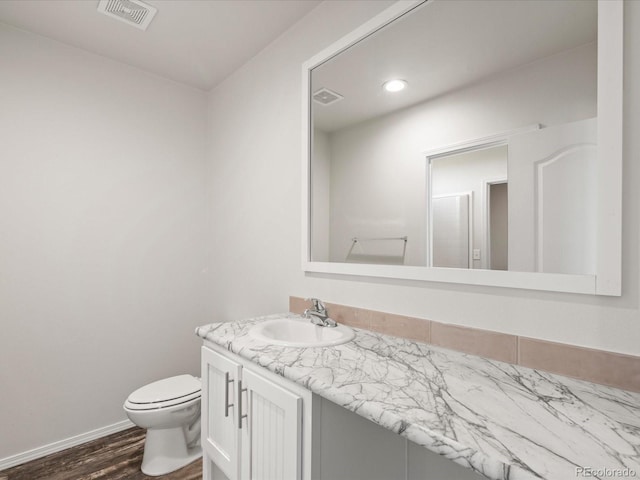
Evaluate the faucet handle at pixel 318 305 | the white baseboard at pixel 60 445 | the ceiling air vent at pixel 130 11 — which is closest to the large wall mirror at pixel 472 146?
the faucet handle at pixel 318 305

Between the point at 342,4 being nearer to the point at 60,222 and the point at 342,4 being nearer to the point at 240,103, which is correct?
the point at 240,103

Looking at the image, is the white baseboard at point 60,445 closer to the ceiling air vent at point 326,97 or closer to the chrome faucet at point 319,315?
the chrome faucet at point 319,315

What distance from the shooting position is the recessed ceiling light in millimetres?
1414

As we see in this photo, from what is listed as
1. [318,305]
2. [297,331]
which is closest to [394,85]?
[318,305]

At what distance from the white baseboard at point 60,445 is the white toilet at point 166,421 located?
1.66ft

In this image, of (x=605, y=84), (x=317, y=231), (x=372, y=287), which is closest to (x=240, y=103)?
(x=317, y=231)

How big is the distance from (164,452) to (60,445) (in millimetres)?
754

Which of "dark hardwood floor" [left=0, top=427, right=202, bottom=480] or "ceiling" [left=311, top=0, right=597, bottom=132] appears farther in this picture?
"dark hardwood floor" [left=0, top=427, right=202, bottom=480]

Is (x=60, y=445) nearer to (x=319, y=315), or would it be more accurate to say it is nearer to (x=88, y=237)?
(x=88, y=237)

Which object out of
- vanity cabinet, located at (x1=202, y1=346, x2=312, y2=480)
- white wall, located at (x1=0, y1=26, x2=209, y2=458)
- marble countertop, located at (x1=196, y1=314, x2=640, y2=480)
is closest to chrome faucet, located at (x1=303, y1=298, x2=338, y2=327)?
marble countertop, located at (x1=196, y1=314, x2=640, y2=480)

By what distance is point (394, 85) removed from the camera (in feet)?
4.73

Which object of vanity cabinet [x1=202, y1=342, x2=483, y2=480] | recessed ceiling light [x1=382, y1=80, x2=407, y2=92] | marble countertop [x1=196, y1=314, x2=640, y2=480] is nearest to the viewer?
marble countertop [x1=196, y1=314, x2=640, y2=480]

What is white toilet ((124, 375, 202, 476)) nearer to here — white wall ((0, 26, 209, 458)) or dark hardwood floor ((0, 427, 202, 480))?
dark hardwood floor ((0, 427, 202, 480))

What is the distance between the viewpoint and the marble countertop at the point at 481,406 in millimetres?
598
